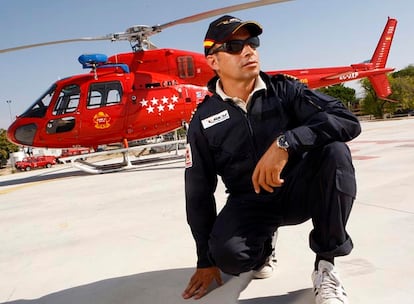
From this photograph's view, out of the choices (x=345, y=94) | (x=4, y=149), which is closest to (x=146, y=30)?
(x=4, y=149)

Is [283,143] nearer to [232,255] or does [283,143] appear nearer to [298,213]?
[298,213]

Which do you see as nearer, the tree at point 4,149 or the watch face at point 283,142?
the watch face at point 283,142

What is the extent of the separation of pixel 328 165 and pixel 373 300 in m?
0.60

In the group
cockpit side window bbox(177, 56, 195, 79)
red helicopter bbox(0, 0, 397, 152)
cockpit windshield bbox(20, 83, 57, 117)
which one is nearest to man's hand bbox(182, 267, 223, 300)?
red helicopter bbox(0, 0, 397, 152)

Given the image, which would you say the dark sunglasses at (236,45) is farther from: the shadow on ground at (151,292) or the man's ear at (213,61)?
the shadow on ground at (151,292)

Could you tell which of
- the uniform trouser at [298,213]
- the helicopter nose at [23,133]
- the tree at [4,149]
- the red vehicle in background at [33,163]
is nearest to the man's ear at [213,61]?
the uniform trouser at [298,213]

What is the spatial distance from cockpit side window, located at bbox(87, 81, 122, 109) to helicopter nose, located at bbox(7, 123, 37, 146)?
1.40m

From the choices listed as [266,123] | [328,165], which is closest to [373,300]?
[328,165]

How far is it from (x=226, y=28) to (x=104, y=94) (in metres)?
6.93

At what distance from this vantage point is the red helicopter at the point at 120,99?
788cm

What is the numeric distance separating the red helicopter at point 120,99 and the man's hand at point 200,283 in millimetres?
6448

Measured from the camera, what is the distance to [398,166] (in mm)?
4531

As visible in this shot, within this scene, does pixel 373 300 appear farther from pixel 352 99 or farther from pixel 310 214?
pixel 352 99

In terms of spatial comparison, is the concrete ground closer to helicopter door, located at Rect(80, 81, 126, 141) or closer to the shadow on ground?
the shadow on ground
